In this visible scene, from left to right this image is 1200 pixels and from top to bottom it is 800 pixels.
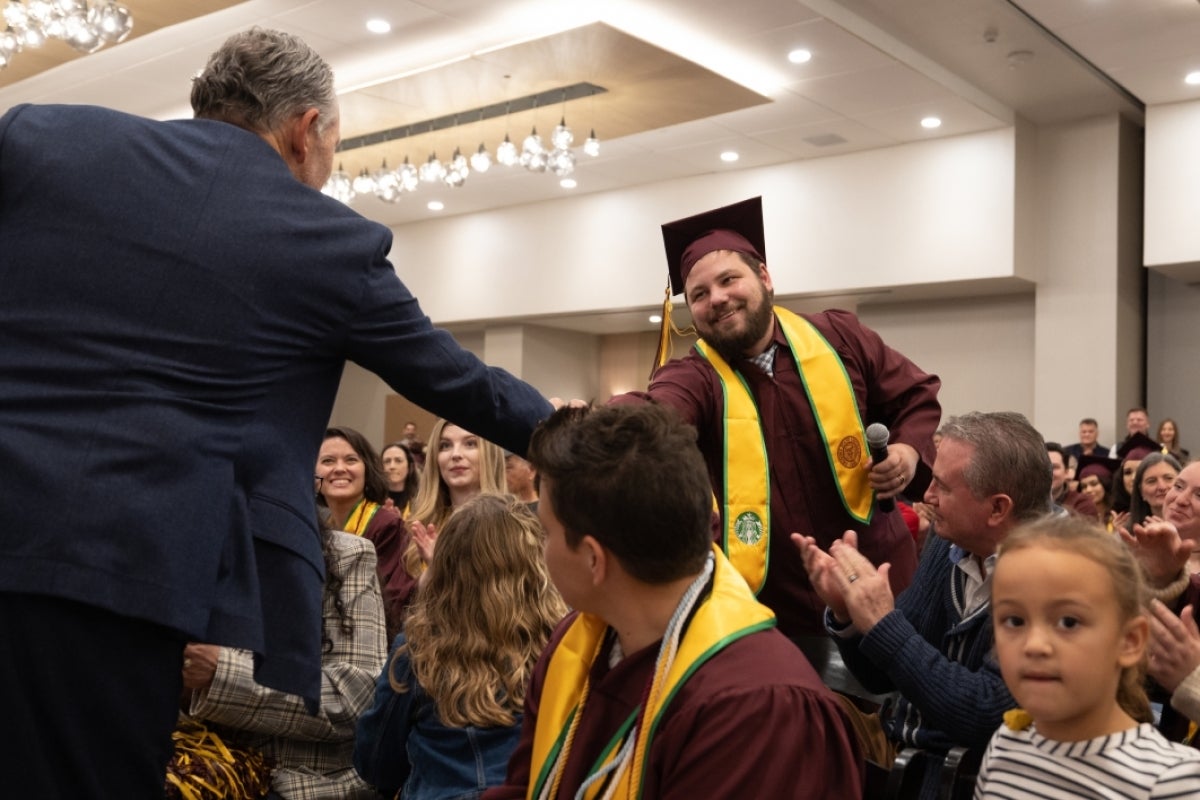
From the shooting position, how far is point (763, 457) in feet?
11.4

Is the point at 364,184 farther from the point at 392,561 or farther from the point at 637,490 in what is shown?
the point at 637,490

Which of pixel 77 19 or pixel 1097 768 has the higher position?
pixel 77 19

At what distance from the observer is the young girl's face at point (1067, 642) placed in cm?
192

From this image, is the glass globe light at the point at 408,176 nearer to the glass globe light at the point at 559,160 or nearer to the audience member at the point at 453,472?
the glass globe light at the point at 559,160

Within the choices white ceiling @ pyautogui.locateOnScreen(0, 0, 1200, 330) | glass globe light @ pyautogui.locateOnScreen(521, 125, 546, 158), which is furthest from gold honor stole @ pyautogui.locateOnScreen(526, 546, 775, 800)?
glass globe light @ pyautogui.locateOnScreen(521, 125, 546, 158)

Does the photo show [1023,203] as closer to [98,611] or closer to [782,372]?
[782,372]

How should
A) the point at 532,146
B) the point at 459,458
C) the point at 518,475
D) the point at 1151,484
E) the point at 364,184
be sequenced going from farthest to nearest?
the point at 364,184 → the point at 532,146 → the point at 1151,484 → the point at 518,475 → the point at 459,458

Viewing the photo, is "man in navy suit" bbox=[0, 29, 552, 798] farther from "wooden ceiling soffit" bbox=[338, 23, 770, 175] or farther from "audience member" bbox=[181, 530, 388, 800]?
"wooden ceiling soffit" bbox=[338, 23, 770, 175]

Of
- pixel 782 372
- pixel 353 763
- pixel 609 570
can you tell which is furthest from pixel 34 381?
pixel 782 372

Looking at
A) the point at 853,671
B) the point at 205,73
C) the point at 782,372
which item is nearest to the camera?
the point at 205,73

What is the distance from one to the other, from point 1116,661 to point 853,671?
960 millimetres

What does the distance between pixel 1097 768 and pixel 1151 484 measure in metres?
4.48

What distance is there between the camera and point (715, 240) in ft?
12.3

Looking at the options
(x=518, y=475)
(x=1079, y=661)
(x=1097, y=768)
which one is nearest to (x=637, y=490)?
(x=1079, y=661)
